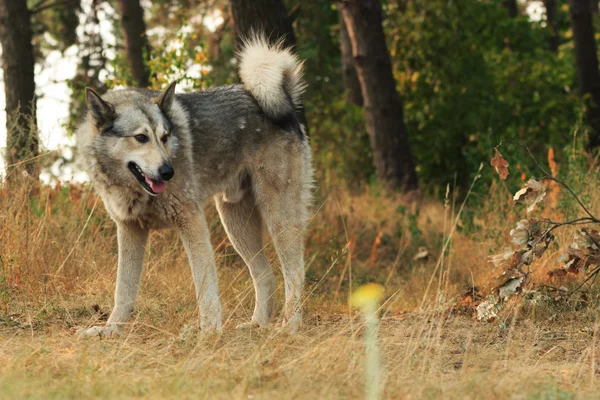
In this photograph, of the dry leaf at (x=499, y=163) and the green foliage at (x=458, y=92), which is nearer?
the dry leaf at (x=499, y=163)

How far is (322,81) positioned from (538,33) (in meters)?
5.20

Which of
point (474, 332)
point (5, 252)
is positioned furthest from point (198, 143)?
point (474, 332)

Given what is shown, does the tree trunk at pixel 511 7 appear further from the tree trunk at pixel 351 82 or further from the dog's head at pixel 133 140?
the dog's head at pixel 133 140

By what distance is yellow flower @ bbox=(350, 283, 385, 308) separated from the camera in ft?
24.7

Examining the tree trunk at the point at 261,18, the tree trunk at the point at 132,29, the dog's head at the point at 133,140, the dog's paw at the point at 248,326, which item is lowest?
the dog's paw at the point at 248,326

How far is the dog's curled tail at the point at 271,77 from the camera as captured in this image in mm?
6590

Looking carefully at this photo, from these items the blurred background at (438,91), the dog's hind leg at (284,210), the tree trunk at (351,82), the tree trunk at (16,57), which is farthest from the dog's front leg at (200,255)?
the tree trunk at (351,82)

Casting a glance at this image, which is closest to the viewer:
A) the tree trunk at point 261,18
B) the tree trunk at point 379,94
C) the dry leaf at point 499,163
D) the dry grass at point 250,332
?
the dry grass at point 250,332

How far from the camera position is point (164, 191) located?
5758 mm

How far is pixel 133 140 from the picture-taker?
5.61 meters

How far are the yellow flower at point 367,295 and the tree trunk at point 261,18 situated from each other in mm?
2893

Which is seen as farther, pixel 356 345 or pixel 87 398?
pixel 356 345

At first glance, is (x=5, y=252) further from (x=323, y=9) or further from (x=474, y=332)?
(x=323, y=9)

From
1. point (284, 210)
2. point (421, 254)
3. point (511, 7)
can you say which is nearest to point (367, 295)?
point (421, 254)
